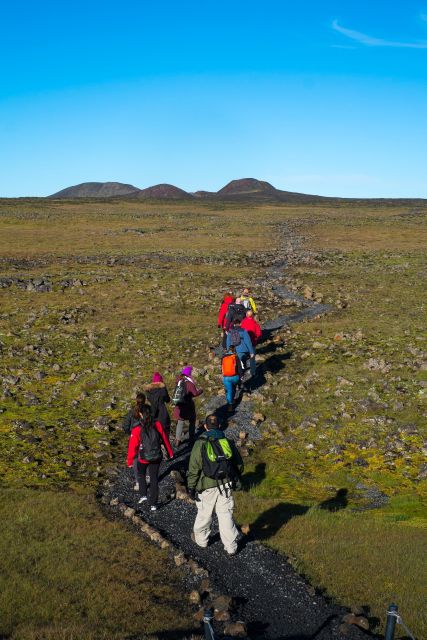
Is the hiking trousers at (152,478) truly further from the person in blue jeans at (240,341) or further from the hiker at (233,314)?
the hiker at (233,314)

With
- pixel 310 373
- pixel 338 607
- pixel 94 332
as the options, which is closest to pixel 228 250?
pixel 94 332

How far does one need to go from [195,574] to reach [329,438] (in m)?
10.4

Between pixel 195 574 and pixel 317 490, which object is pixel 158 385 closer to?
pixel 317 490

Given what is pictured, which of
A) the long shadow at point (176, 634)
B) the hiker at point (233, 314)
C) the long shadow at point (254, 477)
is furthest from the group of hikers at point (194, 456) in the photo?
the hiker at point (233, 314)

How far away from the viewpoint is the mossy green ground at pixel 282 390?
14.4 metres

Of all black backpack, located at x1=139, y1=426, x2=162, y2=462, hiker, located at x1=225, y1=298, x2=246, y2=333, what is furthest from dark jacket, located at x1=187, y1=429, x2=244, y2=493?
hiker, located at x1=225, y1=298, x2=246, y2=333

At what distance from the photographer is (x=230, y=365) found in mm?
23016

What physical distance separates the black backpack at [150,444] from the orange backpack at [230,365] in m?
7.75

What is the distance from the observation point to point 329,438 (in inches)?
851

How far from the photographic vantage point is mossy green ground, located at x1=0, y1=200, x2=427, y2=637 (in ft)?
47.3

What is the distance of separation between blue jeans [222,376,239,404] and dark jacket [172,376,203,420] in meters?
2.78

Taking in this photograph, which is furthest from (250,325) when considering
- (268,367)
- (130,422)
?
(130,422)

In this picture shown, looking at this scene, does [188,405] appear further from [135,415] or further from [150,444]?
[150,444]

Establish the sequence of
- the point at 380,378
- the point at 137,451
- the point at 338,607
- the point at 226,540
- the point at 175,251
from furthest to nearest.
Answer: the point at 175,251
the point at 380,378
the point at 137,451
the point at 226,540
the point at 338,607
